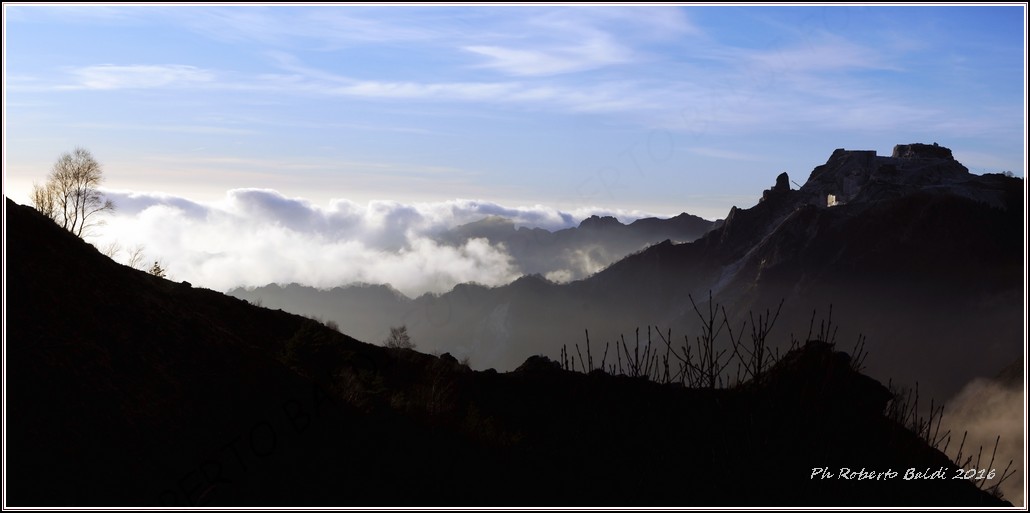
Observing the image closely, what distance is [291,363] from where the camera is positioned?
23547 mm

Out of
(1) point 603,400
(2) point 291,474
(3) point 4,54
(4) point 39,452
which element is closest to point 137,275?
(3) point 4,54

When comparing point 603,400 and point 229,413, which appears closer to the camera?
point 229,413

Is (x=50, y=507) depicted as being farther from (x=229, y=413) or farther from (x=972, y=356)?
(x=972, y=356)

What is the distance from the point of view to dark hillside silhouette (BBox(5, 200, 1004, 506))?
15203 millimetres

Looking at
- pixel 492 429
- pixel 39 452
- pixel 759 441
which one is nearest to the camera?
pixel 39 452

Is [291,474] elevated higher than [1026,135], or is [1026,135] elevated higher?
[1026,135]

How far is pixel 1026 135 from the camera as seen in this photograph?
18562mm

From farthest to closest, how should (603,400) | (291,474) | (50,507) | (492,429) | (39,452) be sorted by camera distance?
(492,429), (603,400), (291,474), (39,452), (50,507)

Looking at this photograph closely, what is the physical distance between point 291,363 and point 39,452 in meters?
9.10

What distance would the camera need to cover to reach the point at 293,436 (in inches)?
680

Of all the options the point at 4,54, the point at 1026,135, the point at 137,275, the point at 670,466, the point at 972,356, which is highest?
the point at 4,54

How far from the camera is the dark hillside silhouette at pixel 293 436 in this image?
15203mm

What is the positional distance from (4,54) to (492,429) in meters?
14.6

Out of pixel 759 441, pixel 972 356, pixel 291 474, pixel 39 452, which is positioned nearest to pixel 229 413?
pixel 291 474
